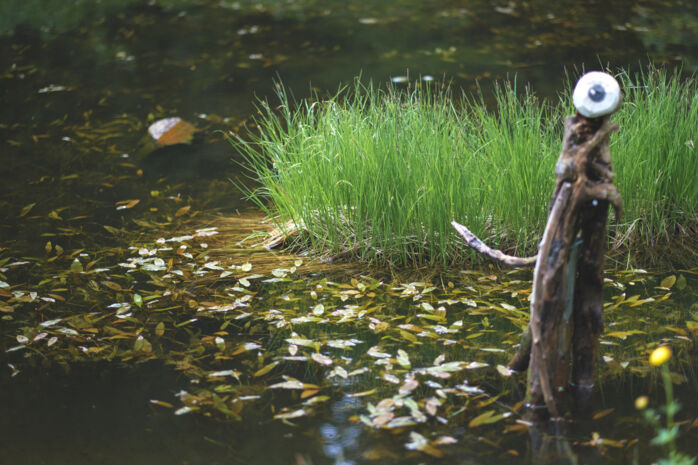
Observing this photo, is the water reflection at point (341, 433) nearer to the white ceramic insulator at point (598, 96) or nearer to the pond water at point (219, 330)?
the pond water at point (219, 330)

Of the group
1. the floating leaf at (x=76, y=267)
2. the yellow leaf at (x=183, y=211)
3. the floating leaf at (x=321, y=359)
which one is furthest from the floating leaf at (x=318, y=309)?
the yellow leaf at (x=183, y=211)

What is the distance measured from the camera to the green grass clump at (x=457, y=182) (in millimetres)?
3852

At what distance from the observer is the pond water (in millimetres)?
2518

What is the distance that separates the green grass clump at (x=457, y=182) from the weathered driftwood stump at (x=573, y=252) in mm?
1333

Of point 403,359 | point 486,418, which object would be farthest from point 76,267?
point 486,418

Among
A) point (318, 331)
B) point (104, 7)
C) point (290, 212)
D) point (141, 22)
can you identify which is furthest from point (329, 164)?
point (104, 7)

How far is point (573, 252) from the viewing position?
2420mm

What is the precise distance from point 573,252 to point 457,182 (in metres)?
1.45

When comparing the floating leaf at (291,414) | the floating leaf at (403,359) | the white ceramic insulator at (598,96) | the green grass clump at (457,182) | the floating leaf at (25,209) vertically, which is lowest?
the floating leaf at (291,414)

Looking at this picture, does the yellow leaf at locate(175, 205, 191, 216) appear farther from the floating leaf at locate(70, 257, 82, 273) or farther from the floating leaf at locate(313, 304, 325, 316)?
the floating leaf at locate(313, 304, 325, 316)

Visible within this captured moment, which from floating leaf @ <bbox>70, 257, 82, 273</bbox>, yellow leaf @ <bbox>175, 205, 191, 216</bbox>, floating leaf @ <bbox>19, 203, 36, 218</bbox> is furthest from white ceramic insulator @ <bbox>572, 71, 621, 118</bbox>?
floating leaf @ <bbox>19, 203, 36, 218</bbox>

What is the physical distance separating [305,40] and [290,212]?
5.98 meters

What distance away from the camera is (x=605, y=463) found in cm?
230

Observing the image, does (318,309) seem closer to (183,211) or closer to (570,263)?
(570,263)
